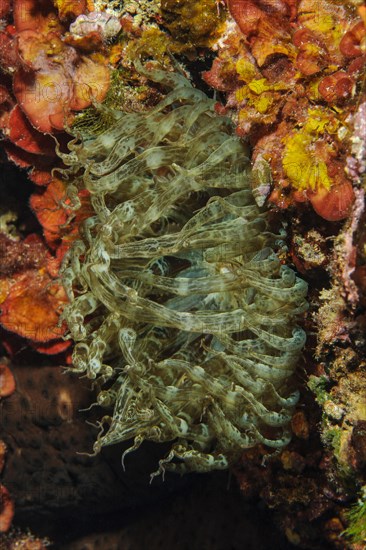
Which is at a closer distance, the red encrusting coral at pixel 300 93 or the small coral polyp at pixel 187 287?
the red encrusting coral at pixel 300 93

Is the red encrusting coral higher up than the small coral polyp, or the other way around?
the red encrusting coral

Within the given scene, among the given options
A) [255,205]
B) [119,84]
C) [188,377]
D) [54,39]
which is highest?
[54,39]

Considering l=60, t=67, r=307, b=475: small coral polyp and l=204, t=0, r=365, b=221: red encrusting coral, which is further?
l=60, t=67, r=307, b=475: small coral polyp

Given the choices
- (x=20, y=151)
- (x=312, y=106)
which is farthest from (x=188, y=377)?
(x=20, y=151)

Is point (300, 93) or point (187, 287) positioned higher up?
point (300, 93)

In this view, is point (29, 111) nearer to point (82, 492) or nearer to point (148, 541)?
point (82, 492)

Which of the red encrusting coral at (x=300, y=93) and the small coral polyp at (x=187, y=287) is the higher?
the red encrusting coral at (x=300, y=93)

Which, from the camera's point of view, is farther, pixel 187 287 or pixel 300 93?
pixel 187 287

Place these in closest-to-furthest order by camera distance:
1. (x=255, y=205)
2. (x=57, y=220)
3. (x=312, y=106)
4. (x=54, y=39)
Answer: (x=312, y=106), (x=255, y=205), (x=54, y=39), (x=57, y=220)
